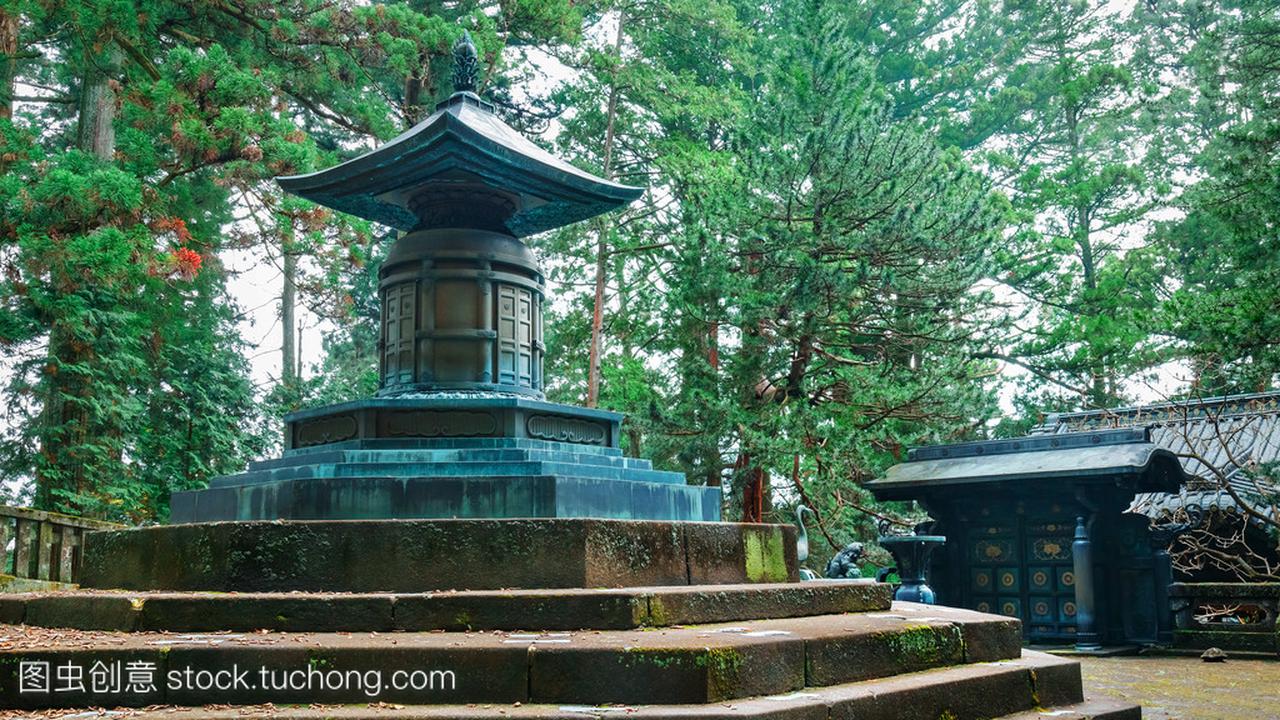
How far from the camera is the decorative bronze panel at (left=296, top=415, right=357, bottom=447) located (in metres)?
6.88

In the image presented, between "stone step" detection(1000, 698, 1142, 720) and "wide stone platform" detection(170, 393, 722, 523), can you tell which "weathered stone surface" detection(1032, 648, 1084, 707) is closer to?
"stone step" detection(1000, 698, 1142, 720)

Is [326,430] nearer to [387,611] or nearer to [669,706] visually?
[387,611]

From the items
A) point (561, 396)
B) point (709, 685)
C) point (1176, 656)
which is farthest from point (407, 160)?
point (561, 396)

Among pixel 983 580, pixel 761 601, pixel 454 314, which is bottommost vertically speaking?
pixel 983 580

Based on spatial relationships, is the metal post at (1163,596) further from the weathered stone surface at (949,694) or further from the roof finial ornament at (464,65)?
the roof finial ornament at (464,65)

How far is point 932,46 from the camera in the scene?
81.9 ft

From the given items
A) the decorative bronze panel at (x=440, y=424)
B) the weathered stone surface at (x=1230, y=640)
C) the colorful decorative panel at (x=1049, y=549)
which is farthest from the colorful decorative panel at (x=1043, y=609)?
the decorative bronze panel at (x=440, y=424)

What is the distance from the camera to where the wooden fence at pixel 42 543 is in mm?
9680

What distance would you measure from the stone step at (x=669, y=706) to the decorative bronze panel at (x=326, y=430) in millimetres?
2786

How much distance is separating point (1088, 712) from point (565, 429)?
3695mm

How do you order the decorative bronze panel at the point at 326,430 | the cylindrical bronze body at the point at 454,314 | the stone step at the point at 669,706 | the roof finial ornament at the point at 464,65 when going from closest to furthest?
the stone step at the point at 669,706 < the decorative bronze panel at the point at 326,430 < the cylindrical bronze body at the point at 454,314 < the roof finial ornament at the point at 464,65

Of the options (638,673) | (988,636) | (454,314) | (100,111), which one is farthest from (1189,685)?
(100,111)

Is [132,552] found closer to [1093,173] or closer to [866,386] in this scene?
[866,386]

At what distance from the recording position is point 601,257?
19.8 metres
